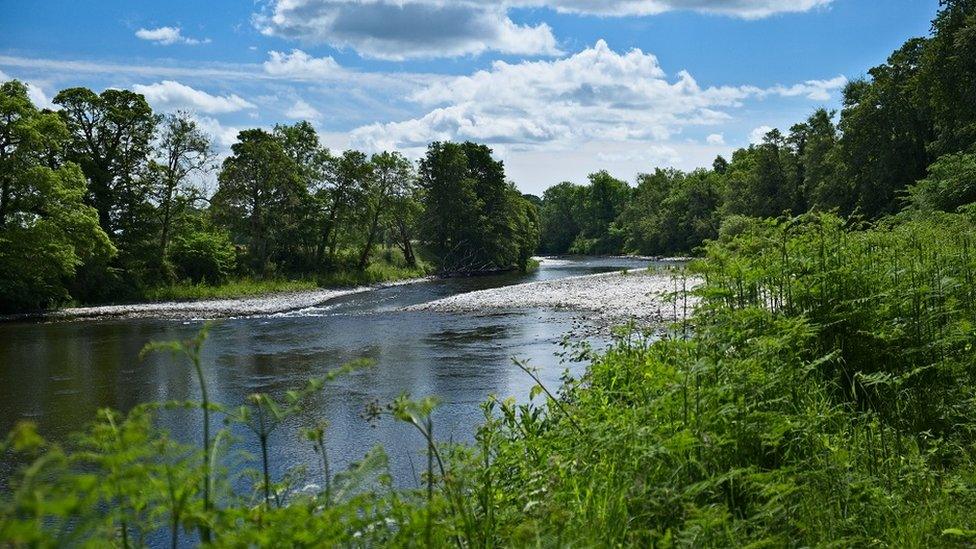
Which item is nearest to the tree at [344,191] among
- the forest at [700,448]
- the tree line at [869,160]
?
the tree line at [869,160]

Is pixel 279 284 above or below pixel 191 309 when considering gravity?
above

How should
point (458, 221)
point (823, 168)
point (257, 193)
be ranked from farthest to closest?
point (458, 221)
point (823, 168)
point (257, 193)

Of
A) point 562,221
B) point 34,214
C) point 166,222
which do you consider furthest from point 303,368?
point 562,221

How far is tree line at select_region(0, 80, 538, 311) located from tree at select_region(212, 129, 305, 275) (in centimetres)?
8

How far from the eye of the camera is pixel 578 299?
30.6m

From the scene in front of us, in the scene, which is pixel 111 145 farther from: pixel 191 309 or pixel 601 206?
pixel 601 206

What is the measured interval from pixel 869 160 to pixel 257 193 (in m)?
37.0

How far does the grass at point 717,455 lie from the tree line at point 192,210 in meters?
30.1

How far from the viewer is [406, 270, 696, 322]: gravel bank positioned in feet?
81.7

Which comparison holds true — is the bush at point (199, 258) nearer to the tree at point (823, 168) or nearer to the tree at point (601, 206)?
the tree at point (823, 168)

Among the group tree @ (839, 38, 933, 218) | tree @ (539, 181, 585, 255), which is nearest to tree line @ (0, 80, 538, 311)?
tree @ (839, 38, 933, 218)

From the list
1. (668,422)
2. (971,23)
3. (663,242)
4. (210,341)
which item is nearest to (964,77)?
(971,23)

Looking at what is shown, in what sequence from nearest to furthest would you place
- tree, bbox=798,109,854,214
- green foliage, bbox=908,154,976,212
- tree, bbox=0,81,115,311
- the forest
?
the forest → green foliage, bbox=908,154,976,212 → tree, bbox=0,81,115,311 → tree, bbox=798,109,854,214

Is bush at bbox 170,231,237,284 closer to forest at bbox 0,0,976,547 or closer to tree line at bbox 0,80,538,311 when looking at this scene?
tree line at bbox 0,80,538,311
